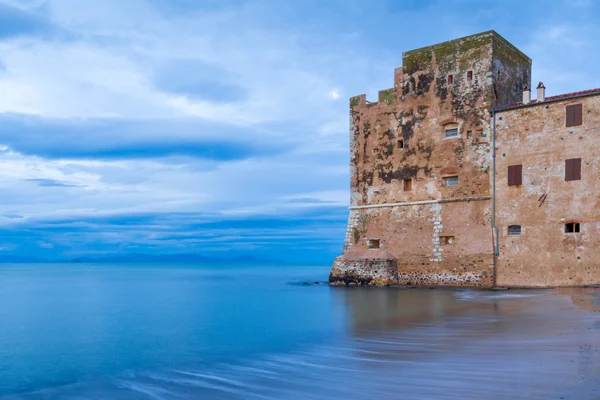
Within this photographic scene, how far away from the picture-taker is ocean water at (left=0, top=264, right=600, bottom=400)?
7070mm

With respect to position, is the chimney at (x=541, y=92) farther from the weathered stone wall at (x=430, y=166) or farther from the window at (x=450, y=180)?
the window at (x=450, y=180)

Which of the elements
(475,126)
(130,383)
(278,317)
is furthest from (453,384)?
(475,126)

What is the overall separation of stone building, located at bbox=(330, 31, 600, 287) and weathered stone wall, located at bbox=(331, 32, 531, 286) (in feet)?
0.16

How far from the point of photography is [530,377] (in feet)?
22.1

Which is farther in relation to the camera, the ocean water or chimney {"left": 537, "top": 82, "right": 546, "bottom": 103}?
chimney {"left": 537, "top": 82, "right": 546, "bottom": 103}

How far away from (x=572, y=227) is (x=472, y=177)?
4.58m

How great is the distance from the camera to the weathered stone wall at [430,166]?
2341 centimetres

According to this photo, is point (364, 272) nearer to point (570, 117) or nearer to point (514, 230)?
point (514, 230)

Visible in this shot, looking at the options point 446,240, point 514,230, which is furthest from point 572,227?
point 446,240

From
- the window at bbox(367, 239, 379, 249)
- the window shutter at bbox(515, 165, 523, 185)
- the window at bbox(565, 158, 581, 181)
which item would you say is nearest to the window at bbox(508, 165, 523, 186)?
the window shutter at bbox(515, 165, 523, 185)

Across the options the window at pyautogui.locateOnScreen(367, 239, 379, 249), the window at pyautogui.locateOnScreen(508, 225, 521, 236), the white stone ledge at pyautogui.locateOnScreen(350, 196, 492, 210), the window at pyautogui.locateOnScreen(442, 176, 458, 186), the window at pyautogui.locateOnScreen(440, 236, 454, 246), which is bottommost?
the window at pyautogui.locateOnScreen(367, 239, 379, 249)

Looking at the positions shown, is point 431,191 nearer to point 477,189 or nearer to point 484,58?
point 477,189

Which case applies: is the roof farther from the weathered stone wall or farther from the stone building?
the weathered stone wall

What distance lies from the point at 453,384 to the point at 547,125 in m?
17.7
